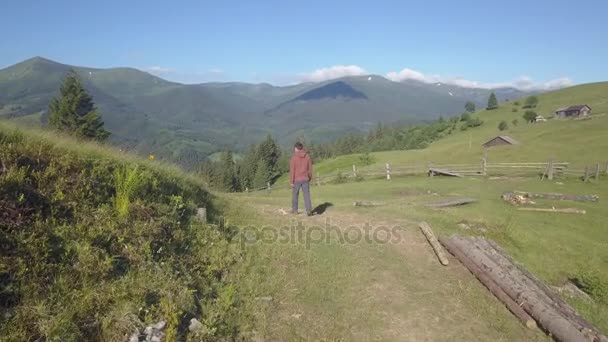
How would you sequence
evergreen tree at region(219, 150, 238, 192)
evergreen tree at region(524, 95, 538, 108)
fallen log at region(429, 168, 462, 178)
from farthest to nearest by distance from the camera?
evergreen tree at region(524, 95, 538, 108) → evergreen tree at region(219, 150, 238, 192) → fallen log at region(429, 168, 462, 178)

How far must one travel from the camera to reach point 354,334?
6.69m

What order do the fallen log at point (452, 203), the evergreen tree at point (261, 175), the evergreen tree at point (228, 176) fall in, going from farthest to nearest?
the evergreen tree at point (261, 175) → the evergreen tree at point (228, 176) → the fallen log at point (452, 203)

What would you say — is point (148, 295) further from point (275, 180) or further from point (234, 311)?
point (275, 180)

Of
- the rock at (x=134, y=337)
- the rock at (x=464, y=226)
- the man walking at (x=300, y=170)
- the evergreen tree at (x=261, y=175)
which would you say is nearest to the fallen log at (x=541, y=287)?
the rock at (x=464, y=226)

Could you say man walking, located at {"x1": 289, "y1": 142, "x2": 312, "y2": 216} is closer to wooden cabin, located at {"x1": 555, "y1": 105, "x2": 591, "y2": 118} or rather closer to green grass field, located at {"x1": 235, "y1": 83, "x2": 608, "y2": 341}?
green grass field, located at {"x1": 235, "y1": 83, "x2": 608, "y2": 341}

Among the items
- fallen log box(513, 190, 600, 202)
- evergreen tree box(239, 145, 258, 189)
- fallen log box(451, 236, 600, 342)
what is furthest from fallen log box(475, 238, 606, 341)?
evergreen tree box(239, 145, 258, 189)

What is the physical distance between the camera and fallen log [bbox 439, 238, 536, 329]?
25.1 ft

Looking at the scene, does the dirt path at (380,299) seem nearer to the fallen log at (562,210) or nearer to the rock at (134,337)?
the rock at (134,337)

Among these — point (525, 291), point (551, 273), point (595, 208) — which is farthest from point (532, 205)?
point (525, 291)

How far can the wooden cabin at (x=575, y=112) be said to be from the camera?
100312 mm

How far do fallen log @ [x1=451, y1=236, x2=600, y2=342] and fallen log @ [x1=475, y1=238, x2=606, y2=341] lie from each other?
0.15 meters

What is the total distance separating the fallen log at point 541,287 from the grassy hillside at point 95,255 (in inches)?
237

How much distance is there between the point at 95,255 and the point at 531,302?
26.0 ft

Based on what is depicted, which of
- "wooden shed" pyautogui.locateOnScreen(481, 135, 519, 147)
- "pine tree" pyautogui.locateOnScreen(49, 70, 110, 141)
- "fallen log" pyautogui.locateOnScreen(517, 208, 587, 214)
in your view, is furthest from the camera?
"wooden shed" pyautogui.locateOnScreen(481, 135, 519, 147)
